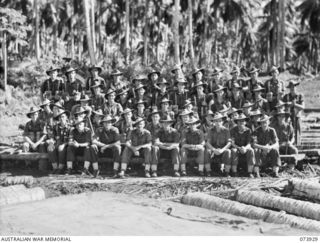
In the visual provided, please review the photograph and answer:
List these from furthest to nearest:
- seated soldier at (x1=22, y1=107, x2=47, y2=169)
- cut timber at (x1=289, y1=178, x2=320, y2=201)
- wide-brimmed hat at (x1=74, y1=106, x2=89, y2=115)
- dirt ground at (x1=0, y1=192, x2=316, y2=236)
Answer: seated soldier at (x1=22, y1=107, x2=47, y2=169)
wide-brimmed hat at (x1=74, y1=106, x2=89, y2=115)
cut timber at (x1=289, y1=178, x2=320, y2=201)
dirt ground at (x1=0, y1=192, x2=316, y2=236)

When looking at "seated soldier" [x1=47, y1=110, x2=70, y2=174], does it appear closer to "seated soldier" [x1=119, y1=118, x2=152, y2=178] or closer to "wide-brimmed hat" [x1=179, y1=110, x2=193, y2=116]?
"seated soldier" [x1=119, y1=118, x2=152, y2=178]

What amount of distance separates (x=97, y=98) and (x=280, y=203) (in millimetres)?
5639

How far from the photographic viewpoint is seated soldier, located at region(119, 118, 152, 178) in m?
11.8

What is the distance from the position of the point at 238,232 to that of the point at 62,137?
5.77 m

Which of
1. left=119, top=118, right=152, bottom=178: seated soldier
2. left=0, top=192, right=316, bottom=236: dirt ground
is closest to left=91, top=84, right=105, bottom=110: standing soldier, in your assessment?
left=119, top=118, right=152, bottom=178: seated soldier

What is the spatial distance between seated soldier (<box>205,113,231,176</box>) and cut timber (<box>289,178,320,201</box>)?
198 cm

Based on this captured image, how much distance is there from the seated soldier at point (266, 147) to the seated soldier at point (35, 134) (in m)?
4.62

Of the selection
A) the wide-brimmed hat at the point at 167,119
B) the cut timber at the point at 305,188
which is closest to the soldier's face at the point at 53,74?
the wide-brimmed hat at the point at 167,119

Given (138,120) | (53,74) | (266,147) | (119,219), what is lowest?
(119,219)

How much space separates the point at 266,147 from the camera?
459 inches

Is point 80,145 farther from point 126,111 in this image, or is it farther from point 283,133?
point 283,133

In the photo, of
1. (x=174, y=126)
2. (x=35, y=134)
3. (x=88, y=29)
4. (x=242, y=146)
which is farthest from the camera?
(x=88, y=29)

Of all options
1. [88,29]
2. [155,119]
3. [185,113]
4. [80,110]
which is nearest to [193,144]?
[185,113]

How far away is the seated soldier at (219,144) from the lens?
38.4 feet
